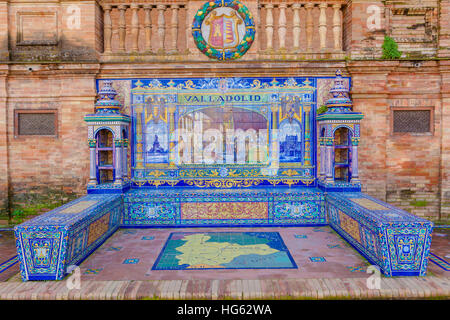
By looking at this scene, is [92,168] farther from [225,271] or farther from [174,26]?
[225,271]

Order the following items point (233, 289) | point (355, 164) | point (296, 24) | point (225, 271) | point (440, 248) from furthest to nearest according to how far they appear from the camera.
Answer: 1. point (296, 24)
2. point (355, 164)
3. point (440, 248)
4. point (225, 271)
5. point (233, 289)

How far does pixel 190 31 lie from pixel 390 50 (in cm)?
522

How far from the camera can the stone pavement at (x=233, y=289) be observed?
4535 millimetres

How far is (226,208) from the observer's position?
791 cm

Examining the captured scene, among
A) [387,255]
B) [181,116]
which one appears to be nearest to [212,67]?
[181,116]

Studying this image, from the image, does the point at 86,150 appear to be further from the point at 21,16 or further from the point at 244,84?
the point at 244,84

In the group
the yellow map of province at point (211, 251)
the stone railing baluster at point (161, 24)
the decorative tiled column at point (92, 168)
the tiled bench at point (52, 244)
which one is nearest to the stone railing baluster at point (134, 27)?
the stone railing baluster at point (161, 24)

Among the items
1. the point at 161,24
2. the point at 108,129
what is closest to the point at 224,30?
the point at 161,24

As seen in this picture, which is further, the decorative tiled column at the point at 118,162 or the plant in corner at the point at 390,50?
the plant in corner at the point at 390,50

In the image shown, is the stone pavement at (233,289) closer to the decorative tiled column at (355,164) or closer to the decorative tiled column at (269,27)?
the decorative tiled column at (355,164)

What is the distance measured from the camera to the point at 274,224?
310 inches

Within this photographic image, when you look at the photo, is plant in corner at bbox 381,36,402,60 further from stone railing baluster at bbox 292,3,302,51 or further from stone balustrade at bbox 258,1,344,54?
stone railing baluster at bbox 292,3,302,51

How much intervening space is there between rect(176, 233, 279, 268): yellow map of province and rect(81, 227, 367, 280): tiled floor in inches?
13.9

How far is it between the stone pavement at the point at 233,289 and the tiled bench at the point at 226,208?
299 centimetres
